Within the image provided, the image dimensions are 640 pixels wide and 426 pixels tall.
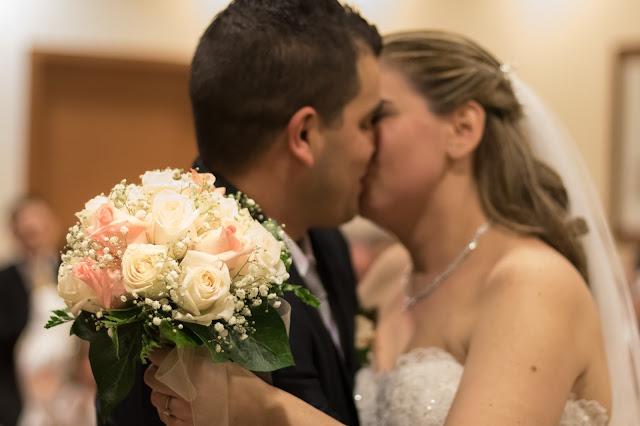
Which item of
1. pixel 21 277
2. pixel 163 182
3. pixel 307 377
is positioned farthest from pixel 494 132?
pixel 21 277

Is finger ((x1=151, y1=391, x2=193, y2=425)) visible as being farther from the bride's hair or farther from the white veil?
the white veil

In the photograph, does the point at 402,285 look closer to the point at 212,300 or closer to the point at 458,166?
the point at 458,166

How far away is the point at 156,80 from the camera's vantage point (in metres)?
6.40

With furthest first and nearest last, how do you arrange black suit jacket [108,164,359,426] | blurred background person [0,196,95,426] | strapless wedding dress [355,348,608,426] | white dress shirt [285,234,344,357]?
blurred background person [0,196,95,426]
white dress shirt [285,234,344,357]
strapless wedding dress [355,348,608,426]
black suit jacket [108,164,359,426]

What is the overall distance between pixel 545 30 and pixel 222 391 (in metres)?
5.74

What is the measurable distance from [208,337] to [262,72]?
705mm

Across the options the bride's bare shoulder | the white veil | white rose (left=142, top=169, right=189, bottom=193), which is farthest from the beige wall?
white rose (left=142, top=169, right=189, bottom=193)

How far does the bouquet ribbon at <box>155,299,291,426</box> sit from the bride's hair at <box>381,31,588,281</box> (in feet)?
3.51

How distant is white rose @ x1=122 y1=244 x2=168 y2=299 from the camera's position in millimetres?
1349

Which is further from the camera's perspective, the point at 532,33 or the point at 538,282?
the point at 532,33

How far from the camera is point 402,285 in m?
2.70

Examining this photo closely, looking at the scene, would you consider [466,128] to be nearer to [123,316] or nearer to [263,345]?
[263,345]

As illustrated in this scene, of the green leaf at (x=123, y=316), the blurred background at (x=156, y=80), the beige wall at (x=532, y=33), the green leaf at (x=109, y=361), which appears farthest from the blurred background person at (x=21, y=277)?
the green leaf at (x=123, y=316)

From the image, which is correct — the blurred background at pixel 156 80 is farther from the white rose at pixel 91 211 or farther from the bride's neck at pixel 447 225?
the white rose at pixel 91 211
